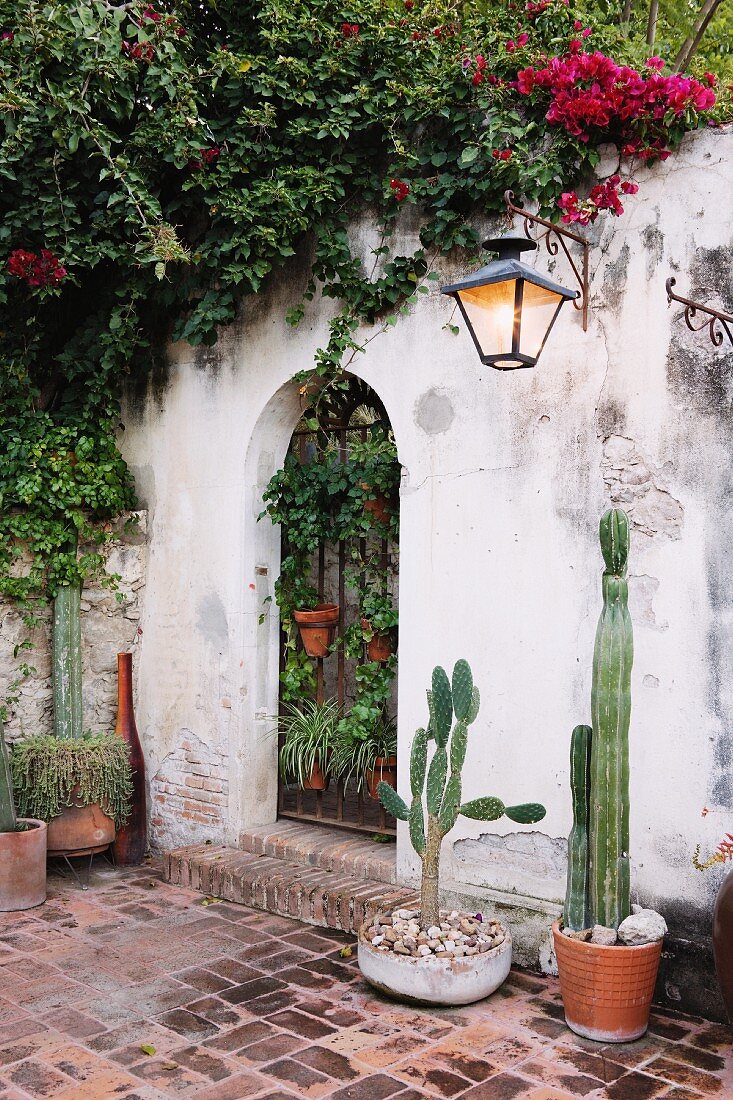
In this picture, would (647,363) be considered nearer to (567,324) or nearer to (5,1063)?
(567,324)

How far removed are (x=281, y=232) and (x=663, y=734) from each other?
3062 millimetres

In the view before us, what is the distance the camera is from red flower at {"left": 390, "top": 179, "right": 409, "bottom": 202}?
459 cm

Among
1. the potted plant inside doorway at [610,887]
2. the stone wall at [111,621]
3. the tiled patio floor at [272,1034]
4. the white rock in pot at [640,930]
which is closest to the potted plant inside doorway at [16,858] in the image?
the tiled patio floor at [272,1034]

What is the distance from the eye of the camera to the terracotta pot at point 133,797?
5.76 m

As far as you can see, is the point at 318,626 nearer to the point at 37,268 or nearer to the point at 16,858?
the point at 16,858

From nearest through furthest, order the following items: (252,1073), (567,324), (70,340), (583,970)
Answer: (252,1073)
(583,970)
(567,324)
(70,340)

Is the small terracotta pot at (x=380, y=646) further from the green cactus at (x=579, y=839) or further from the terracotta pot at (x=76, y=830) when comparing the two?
the terracotta pot at (x=76, y=830)

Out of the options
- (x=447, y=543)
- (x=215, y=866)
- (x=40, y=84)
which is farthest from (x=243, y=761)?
(x=40, y=84)

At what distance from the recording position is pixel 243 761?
18.0ft

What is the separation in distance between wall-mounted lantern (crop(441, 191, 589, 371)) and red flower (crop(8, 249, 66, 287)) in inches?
98.1

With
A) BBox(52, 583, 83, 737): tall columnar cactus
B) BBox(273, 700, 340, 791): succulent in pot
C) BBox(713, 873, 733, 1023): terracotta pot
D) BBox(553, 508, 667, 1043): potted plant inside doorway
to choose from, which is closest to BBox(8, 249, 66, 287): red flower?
BBox(52, 583, 83, 737): tall columnar cactus

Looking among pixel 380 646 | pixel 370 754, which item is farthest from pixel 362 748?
pixel 380 646

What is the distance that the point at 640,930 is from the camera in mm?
3535

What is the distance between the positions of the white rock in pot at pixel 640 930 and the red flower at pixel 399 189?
10.9 feet
